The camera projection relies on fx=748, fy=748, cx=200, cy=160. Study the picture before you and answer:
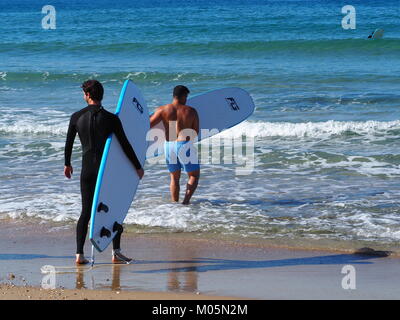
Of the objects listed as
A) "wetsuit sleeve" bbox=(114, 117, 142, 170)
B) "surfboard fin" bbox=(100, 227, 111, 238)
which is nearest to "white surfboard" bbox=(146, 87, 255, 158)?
"wetsuit sleeve" bbox=(114, 117, 142, 170)

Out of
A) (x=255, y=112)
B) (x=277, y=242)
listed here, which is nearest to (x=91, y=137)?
(x=277, y=242)

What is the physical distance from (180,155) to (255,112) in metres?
6.39

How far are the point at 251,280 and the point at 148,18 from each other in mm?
27721

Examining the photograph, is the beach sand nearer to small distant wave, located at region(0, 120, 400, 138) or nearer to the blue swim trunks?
the blue swim trunks

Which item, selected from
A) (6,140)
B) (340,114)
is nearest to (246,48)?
(340,114)

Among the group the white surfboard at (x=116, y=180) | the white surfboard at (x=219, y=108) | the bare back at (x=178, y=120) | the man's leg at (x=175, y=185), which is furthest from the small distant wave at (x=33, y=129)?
the white surfboard at (x=116, y=180)

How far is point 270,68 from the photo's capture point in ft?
63.8

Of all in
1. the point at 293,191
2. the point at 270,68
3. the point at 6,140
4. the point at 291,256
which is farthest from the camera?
the point at 270,68

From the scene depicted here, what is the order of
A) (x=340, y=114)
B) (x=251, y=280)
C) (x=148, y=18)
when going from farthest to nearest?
(x=148, y=18)
(x=340, y=114)
(x=251, y=280)

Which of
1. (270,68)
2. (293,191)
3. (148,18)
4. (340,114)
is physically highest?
(148,18)

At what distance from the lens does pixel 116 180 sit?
6.09m

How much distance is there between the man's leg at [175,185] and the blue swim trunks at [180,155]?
0.05 meters

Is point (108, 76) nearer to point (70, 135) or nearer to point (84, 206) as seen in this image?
point (70, 135)

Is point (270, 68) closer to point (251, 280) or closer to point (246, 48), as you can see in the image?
point (246, 48)
